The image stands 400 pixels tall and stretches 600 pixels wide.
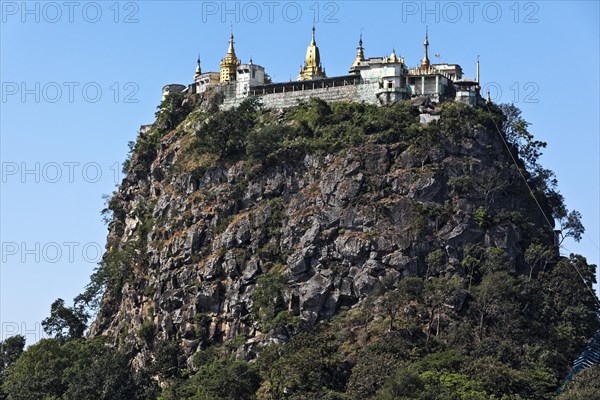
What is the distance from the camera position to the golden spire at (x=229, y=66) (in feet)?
445

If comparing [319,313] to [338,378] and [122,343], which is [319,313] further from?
[122,343]

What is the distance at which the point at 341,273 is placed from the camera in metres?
113

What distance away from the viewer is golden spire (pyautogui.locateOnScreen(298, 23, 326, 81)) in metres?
135

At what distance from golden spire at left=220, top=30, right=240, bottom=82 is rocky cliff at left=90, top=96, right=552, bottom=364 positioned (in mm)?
9305

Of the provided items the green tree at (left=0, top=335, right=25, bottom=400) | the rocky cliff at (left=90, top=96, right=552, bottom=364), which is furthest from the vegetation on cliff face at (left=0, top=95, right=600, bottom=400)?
the green tree at (left=0, top=335, right=25, bottom=400)

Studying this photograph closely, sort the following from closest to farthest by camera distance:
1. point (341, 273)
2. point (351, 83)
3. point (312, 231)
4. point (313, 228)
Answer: point (341, 273)
point (312, 231)
point (313, 228)
point (351, 83)

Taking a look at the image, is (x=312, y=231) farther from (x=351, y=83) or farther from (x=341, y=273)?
(x=351, y=83)

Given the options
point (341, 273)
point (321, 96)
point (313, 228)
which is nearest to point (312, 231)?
point (313, 228)

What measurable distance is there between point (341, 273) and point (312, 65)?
97.4 feet

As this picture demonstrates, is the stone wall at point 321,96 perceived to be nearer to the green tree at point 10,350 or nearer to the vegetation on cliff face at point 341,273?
the vegetation on cliff face at point 341,273

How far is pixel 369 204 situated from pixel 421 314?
1034 centimetres

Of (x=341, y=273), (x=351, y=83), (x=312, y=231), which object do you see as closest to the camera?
(x=341, y=273)

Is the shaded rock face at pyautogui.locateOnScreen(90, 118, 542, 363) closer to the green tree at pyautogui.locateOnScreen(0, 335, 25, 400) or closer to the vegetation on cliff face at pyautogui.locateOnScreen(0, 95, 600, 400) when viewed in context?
the vegetation on cliff face at pyautogui.locateOnScreen(0, 95, 600, 400)

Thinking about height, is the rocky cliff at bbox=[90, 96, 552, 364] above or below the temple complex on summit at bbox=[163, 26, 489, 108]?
below
